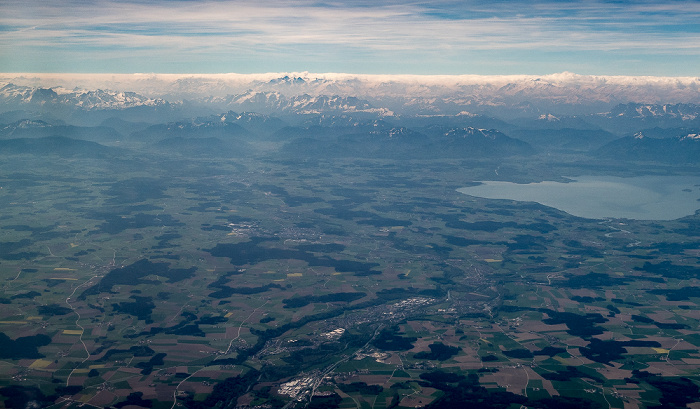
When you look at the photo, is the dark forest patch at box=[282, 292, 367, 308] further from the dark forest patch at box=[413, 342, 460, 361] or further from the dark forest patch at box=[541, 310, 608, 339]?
the dark forest patch at box=[541, 310, 608, 339]

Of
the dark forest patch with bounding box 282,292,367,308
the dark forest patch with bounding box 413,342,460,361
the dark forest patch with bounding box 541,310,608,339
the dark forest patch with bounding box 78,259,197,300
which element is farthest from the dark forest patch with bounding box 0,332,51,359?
the dark forest patch with bounding box 541,310,608,339

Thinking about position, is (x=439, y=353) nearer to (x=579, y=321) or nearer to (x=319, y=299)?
(x=319, y=299)

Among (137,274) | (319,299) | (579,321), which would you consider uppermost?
(137,274)

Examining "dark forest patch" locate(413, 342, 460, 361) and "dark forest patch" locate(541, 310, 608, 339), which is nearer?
"dark forest patch" locate(413, 342, 460, 361)

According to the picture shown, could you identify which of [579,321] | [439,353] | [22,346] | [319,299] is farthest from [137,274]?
[579,321]

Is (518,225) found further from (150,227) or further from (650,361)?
(150,227)

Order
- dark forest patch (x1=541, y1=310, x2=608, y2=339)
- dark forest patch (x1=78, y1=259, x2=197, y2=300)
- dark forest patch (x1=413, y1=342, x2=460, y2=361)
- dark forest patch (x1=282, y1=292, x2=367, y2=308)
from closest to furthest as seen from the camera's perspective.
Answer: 1. dark forest patch (x1=413, y1=342, x2=460, y2=361)
2. dark forest patch (x1=541, y1=310, x2=608, y2=339)
3. dark forest patch (x1=282, y1=292, x2=367, y2=308)
4. dark forest patch (x1=78, y1=259, x2=197, y2=300)

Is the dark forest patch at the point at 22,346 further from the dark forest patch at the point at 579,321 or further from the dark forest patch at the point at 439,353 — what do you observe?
the dark forest patch at the point at 579,321

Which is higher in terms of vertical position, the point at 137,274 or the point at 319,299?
the point at 137,274

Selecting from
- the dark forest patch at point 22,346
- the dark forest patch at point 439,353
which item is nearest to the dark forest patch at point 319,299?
the dark forest patch at point 439,353

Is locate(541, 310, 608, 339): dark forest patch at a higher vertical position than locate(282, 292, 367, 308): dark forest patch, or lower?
lower

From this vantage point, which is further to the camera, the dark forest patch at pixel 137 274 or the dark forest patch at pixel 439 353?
the dark forest patch at pixel 137 274
